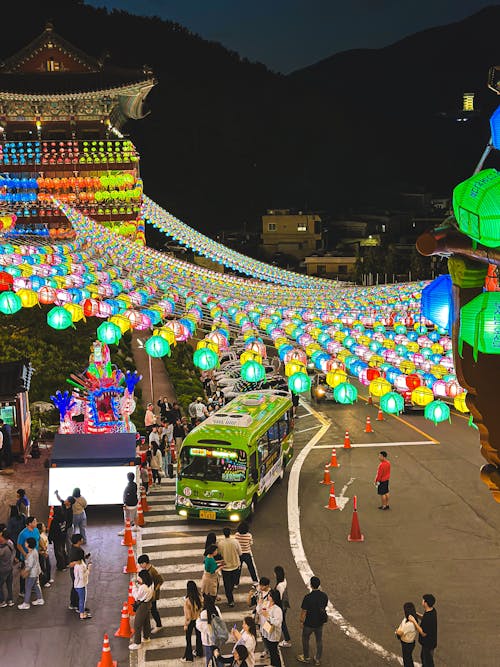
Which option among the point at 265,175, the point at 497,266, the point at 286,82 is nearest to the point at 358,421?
the point at 497,266

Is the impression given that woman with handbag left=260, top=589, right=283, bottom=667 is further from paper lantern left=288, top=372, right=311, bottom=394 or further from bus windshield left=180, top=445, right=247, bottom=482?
paper lantern left=288, top=372, right=311, bottom=394

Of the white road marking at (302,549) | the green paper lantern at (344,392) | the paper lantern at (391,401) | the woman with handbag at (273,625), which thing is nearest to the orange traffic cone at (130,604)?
the woman with handbag at (273,625)

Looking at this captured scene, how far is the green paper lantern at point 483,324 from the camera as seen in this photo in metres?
6.52

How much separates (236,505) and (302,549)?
5.53 feet

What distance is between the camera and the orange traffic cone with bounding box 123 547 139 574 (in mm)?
14820

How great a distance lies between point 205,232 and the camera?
8069 centimetres

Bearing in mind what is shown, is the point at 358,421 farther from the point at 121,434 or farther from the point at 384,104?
the point at 384,104

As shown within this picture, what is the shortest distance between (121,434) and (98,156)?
125 ft

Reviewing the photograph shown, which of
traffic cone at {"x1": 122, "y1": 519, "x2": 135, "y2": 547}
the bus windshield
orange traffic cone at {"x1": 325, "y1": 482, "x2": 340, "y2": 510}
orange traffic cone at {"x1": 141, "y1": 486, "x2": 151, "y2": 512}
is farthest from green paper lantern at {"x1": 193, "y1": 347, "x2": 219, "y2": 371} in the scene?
traffic cone at {"x1": 122, "y1": 519, "x2": 135, "y2": 547}

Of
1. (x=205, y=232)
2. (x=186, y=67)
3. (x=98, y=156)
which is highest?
(x=186, y=67)

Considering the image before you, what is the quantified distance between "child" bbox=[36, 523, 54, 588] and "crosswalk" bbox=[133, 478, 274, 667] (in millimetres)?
1838

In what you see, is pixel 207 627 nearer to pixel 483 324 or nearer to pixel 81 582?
pixel 81 582

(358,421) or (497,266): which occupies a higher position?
(497,266)

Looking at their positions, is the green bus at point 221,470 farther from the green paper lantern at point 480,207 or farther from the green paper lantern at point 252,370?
the green paper lantern at point 480,207
